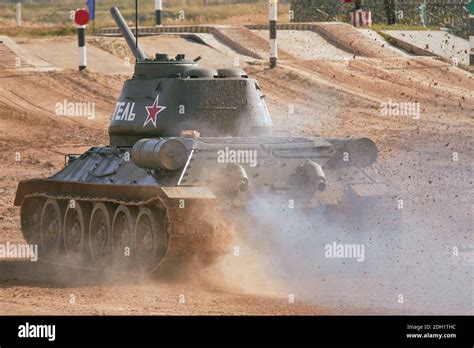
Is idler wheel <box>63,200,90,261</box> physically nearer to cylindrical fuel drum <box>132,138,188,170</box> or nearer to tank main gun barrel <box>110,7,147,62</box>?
cylindrical fuel drum <box>132,138,188,170</box>

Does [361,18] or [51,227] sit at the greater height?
[361,18]

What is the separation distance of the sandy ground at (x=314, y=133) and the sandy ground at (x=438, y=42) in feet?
4.29

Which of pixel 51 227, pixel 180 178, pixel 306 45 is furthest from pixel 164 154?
pixel 306 45

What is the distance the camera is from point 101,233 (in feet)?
63.5

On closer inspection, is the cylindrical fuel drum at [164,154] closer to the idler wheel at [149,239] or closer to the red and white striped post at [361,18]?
the idler wheel at [149,239]

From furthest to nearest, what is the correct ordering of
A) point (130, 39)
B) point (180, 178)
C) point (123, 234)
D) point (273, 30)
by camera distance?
point (273, 30) < point (130, 39) < point (123, 234) < point (180, 178)

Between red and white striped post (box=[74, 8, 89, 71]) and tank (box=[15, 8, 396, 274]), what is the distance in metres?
9.02

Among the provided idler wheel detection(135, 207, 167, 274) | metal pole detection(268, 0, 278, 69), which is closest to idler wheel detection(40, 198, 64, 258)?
idler wheel detection(135, 207, 167, 274)

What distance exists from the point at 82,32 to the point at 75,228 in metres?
11.2

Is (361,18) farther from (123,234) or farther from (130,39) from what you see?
(123,234)

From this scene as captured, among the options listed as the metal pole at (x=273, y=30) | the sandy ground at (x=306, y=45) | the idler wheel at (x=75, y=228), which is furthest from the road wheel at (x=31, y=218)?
the sandy ground at (x=306, y=45)

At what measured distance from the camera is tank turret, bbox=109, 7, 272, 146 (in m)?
19.8

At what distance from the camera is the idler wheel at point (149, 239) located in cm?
1742

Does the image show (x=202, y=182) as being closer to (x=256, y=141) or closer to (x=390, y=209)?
(x=256, y=141)
